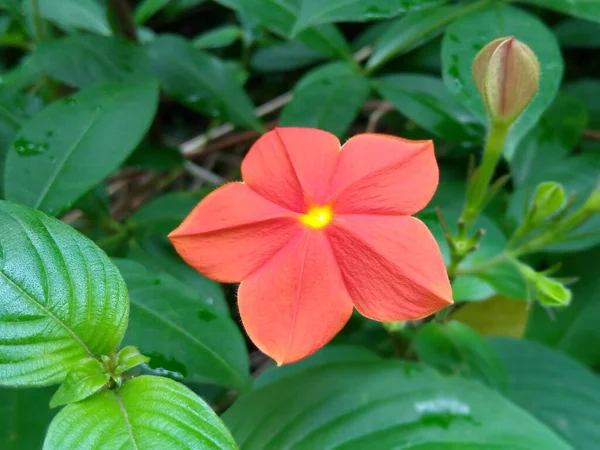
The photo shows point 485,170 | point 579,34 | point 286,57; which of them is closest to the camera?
point 485,170

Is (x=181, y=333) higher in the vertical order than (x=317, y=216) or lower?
lower

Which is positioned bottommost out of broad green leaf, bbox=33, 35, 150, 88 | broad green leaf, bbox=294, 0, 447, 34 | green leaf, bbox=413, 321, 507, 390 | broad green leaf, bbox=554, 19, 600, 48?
green leaf, bbox=413, 321, 507, 390

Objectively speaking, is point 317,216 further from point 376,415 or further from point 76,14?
point 76,14

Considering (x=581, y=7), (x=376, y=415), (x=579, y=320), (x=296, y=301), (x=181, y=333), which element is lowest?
(x=579, y=320)

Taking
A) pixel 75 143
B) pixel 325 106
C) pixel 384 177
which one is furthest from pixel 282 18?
pixel 384 177

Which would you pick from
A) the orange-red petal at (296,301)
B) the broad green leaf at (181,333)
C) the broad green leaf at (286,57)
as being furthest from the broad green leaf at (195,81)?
the orange-red petal at (296,301)

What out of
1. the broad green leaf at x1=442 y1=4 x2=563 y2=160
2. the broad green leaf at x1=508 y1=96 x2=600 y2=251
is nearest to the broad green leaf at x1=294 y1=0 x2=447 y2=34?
the broad green leaf at x1=442 y1=4 x2=563 y2=160

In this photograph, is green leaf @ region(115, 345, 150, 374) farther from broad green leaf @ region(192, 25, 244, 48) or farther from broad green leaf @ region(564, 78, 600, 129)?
broad green leaf @ region(564, 78, 600, 129)
